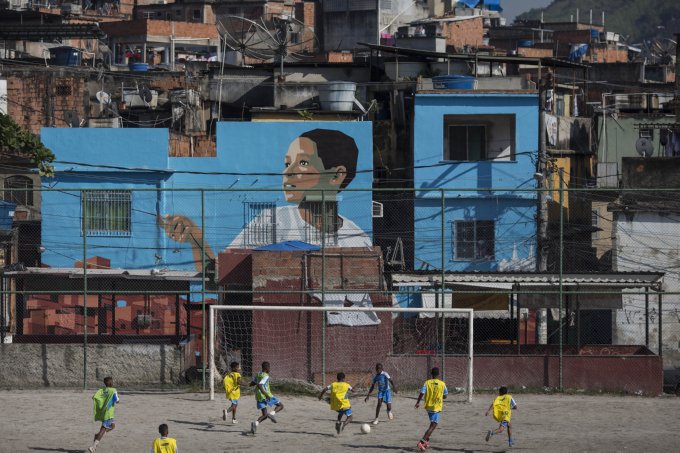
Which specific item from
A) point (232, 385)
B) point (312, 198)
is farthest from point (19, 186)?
point (232, 385)

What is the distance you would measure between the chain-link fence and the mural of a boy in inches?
2.8

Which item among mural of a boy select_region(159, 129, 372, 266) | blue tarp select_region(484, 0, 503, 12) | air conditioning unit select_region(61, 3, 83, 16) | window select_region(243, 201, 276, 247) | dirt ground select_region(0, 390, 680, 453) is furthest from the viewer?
blue tarp select_region(484, 0, 503, 12)

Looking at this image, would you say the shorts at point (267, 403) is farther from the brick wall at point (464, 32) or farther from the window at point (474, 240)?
the brick wall at point (464, 32)

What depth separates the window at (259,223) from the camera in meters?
35.1

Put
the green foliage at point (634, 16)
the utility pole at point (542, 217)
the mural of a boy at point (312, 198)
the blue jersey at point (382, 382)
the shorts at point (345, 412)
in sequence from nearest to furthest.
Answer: the shorts at point (345, 412)
the blue jersey at point (382, 382)
the utility pole at point (542, 217)
the mural of a boy at point (312, 198)
the green foliage at point (634, 16)

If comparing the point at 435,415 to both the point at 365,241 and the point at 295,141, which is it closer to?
the point at 365,241

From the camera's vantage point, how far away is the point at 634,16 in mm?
173000

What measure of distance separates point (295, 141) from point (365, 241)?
5.28 metres

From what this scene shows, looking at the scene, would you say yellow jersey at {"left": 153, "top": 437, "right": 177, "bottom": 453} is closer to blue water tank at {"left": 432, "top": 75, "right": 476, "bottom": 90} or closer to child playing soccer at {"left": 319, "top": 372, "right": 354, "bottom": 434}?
child playing soccer at {"left": 319, "top": 372, "right": 354, "bottom": 434}

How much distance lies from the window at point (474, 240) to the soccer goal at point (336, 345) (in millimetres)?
8264

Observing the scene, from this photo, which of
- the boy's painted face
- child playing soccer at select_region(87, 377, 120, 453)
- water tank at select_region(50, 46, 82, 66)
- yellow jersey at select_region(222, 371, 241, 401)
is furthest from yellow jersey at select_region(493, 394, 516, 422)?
water tank at select_region(50, 46, 82, 66)

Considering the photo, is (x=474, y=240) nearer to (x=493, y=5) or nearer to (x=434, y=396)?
(x=434, y=396)

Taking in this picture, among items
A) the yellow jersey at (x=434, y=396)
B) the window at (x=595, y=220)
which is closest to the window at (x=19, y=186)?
the window at (x=595, y=220)

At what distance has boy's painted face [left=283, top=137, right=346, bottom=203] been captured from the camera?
123 ft
